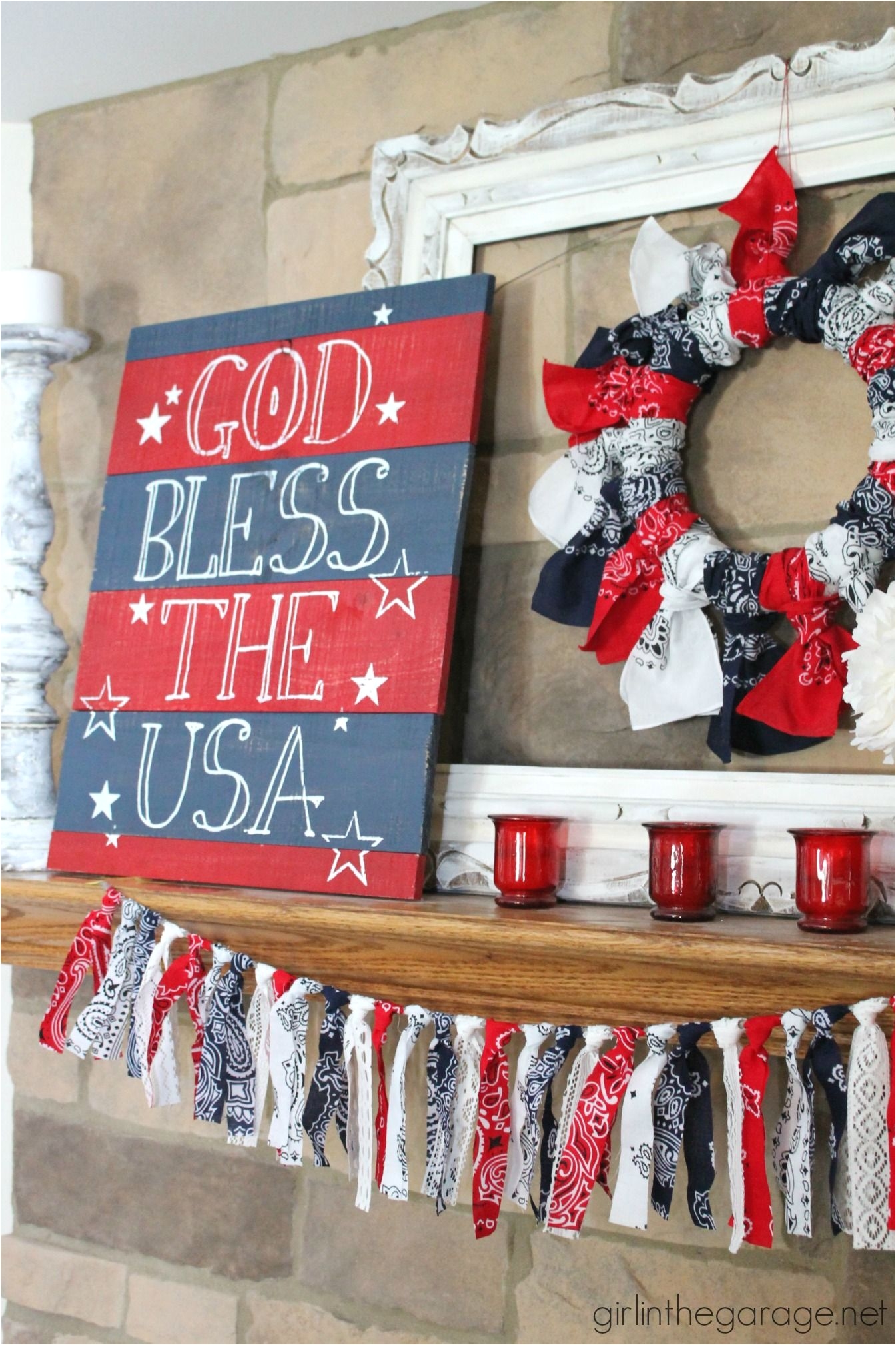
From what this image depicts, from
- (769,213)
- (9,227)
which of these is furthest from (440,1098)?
(9,227)

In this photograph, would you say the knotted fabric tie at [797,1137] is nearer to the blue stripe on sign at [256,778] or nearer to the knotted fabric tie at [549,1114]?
the knotted fabric tie at [549,1114]

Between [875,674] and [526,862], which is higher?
[875,674]

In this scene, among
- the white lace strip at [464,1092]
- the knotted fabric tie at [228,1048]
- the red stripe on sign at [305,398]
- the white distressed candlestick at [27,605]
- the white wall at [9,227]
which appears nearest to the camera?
the white lace strip at [464,1092]

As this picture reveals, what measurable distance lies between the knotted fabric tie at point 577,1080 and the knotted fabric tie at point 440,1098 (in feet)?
0.38

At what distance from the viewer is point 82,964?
1519 millimetres

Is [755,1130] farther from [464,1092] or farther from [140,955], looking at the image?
[140,955]

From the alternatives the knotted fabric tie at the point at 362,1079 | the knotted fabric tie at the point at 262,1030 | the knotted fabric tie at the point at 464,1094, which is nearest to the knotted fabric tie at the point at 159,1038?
the knotted fabric tie at the point at 262,1030

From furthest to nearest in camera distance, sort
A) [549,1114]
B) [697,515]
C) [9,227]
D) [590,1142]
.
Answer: [9,227] < [697,515] < [549,1114] < [590,1142]

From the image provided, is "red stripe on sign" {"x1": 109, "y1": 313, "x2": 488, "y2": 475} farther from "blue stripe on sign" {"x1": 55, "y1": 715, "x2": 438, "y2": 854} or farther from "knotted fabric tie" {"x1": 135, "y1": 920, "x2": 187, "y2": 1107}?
"knotted fabric tie" {"x1": 135, "y1": 920, "x2": 187, "y2": 1107}

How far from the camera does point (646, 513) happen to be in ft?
4.67

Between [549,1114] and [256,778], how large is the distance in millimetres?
514

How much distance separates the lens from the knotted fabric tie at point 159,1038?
1.47 meters

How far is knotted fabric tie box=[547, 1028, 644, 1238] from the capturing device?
123cm

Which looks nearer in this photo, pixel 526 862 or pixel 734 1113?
pixel 734 1113
